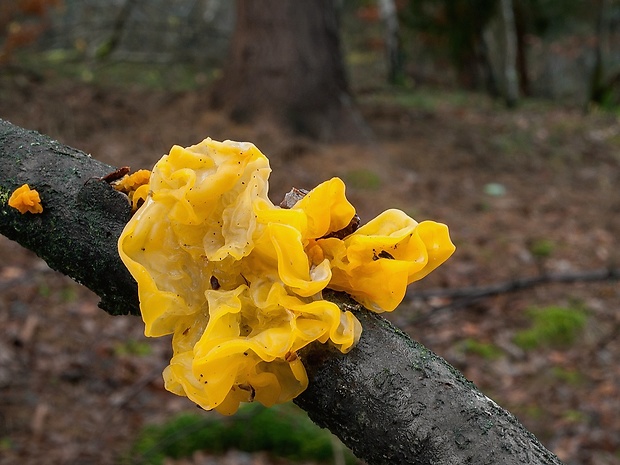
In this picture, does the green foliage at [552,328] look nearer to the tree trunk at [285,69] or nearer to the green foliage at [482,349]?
the green foliage at [482,349]

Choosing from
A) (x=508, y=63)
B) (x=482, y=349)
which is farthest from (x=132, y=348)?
(x=508, y=63)

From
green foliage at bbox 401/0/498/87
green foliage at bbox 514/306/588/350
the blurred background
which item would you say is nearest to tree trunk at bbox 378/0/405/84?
the blurred background

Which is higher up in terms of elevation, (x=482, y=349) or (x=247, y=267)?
(x=247, y=267)

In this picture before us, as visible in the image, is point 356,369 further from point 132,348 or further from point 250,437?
point 132,348

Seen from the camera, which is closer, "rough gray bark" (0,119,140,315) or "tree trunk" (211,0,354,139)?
"rough gray bark" (0,119,140,315)

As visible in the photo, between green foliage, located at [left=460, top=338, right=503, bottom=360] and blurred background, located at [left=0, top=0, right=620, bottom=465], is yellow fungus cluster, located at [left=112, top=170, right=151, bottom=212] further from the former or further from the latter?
green foliage, located at [left=460, top=338, right=503, bottom=360]

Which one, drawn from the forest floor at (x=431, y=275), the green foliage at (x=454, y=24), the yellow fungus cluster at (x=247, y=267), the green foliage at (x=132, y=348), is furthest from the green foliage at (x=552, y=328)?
the green foliage at (x=454, y=24)
